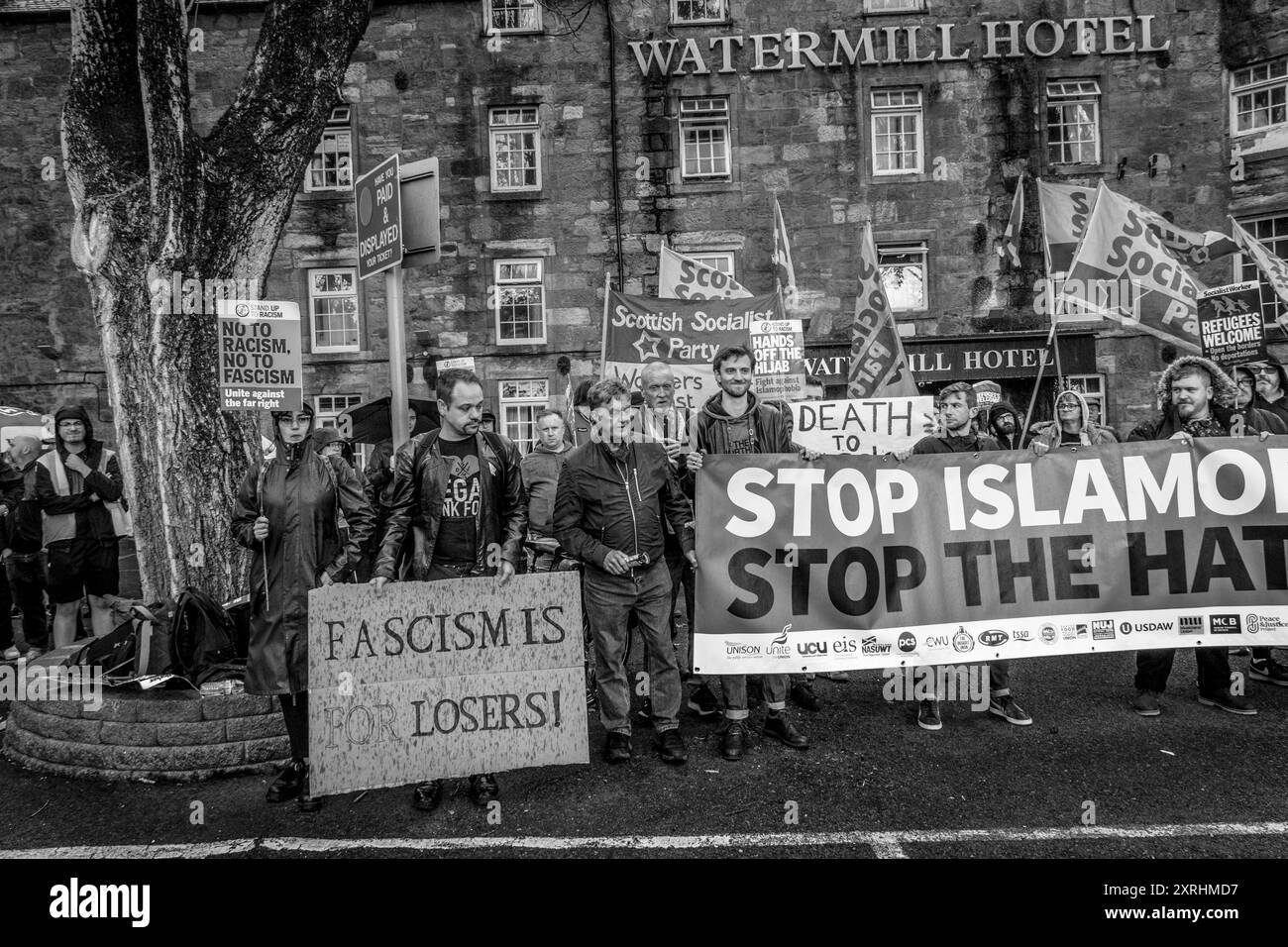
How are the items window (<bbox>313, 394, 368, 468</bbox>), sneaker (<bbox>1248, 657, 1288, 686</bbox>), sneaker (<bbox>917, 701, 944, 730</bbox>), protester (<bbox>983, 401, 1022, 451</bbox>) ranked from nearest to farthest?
sneaker (<bbox>917, 701, 944, 730</bbox>), sneaker (<bbox>1248, 657, 1288, 686</bbox>), protester (<bbox>983, 401, 1022, 451</bbox>), window (<bbox>313, 394, 368, 468</bbox>)

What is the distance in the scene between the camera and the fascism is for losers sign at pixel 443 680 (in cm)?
405

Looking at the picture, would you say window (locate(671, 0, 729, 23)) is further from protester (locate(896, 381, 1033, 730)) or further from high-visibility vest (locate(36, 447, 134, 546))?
high-visibility vest (locate(36, 447, 134, 546))

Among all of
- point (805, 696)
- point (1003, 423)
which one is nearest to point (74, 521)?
point (805, 696)

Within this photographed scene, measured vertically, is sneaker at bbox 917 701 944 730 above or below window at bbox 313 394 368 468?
below

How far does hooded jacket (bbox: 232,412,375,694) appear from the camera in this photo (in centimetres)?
429

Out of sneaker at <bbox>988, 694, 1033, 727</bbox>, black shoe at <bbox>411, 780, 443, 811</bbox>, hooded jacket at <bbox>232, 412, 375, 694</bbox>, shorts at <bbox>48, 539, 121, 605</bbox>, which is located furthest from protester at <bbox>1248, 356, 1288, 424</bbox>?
shorts at <bbox>48, 539, 121, 605</bbox>

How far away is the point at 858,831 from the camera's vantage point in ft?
12.2

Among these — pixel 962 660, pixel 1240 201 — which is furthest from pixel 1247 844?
pixel 1240 201

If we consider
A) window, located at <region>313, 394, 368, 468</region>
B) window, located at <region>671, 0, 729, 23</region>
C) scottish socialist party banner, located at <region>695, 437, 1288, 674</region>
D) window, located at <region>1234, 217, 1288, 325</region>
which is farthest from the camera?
window, located at <region>313, 394, 368, 468</region>

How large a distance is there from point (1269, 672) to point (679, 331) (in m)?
6.56

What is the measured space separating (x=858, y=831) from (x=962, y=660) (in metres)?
1.43

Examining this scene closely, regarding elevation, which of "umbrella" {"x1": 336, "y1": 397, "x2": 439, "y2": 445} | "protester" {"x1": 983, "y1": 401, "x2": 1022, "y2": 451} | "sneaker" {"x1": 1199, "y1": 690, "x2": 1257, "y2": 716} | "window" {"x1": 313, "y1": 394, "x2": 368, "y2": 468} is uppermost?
"window" {"x1": 313, "y1": 394, "x2": 368, "y2": 468}

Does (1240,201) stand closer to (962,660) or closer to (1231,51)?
(1231,51)

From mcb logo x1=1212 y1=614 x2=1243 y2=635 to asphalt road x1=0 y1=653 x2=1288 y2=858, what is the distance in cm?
65
